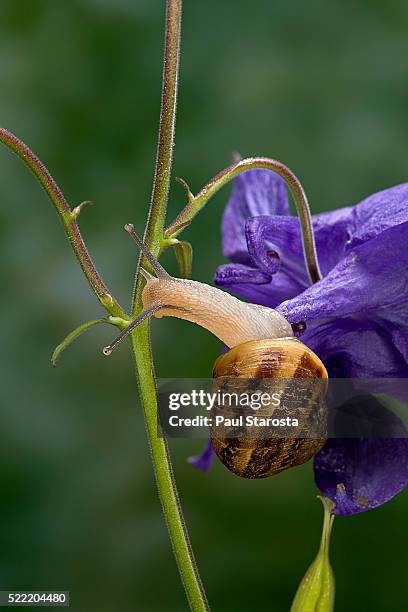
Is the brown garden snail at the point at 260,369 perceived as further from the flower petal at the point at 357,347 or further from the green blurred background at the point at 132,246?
the green blurred background at the point at 132,246

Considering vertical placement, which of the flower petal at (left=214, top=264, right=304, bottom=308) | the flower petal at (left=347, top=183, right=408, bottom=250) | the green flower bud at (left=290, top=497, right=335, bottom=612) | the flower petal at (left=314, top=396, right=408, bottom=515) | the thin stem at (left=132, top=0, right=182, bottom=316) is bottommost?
the green flower bud at (left=290, top=497, right=335, bottom=612)

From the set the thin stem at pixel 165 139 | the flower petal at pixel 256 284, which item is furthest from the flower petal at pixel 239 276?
the thin stem at pixel 165 139

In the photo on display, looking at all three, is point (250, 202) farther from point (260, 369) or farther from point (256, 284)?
point (260, 369)

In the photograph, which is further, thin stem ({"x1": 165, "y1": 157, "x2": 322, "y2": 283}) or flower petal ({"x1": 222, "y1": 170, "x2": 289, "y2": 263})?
flower petal ({"x1": 222, "y1": 170, "x2": 289, "y2": 263})

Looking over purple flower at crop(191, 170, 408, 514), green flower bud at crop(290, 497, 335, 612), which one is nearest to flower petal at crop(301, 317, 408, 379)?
purple flower at crop(191, 170, 408, 514)

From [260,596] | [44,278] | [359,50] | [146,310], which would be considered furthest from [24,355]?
[146,310]

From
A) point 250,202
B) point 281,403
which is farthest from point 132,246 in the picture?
point 281,403

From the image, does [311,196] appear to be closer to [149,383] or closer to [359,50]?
[359,50]

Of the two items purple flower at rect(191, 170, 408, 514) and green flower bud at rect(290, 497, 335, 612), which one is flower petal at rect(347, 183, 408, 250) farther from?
green flower bud at rect(290, 497, 335, 612)
